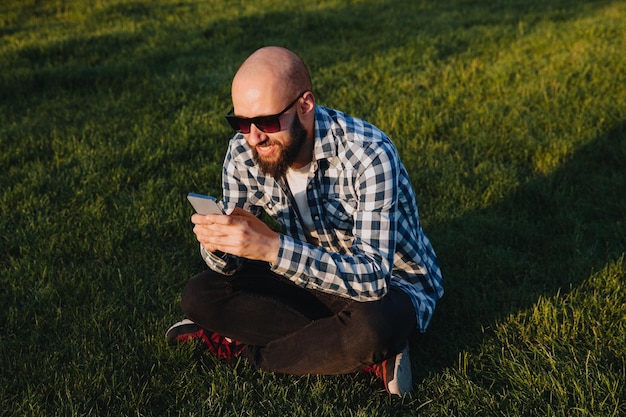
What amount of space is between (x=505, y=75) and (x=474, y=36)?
2189 millimetres

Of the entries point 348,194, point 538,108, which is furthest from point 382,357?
point 538,108

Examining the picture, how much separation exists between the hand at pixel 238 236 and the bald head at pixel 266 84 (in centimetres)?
57

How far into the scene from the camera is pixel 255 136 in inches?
132

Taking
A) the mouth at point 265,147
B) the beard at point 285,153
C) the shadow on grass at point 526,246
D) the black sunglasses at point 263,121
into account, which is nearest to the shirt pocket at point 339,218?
the beard at point 285,153

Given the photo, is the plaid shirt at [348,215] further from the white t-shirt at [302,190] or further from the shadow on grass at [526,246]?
the shadow on grass at [526,246]

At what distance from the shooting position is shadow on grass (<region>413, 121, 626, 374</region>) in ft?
13.4

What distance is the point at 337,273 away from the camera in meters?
3.17

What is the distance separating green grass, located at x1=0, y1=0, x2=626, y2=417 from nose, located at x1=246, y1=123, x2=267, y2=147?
127 cm

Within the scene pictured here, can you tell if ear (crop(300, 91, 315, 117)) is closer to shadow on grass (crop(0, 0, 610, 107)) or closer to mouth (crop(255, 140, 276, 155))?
mouth (crop(255, 140, 276, 155))

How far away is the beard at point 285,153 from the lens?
133 inches

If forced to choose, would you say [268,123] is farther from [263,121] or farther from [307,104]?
[307,104]

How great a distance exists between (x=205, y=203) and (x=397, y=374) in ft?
4.34

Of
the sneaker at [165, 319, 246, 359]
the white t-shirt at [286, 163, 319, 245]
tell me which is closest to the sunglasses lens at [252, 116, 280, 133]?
the white t-shirt at [286, 163, 319, 245]

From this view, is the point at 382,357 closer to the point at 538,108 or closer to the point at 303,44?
the point at 538,108
